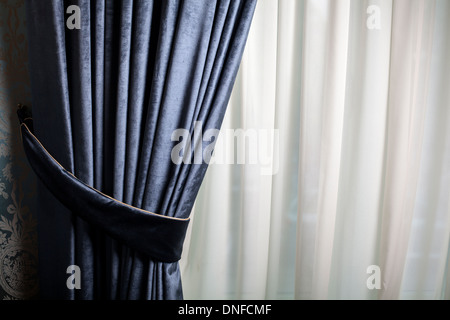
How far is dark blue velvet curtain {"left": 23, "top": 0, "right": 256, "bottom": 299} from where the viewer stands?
85 centimetres

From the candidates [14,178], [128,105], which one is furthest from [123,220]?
[14,178]

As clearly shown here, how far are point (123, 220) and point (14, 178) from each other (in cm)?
40

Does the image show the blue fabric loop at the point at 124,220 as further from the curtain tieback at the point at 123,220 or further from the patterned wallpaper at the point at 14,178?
the patterned wallpaper at the point at 14,178

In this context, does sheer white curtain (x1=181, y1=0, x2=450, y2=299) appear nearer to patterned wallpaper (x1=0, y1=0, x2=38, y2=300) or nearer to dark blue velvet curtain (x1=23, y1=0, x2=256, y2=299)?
dark blue velvet curtain (x1=23, y1=0, x2=256, y2=299)

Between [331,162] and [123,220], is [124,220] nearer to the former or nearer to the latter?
[123,220]

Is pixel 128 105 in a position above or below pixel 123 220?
above

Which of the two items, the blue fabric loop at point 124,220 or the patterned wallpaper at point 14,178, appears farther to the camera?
the patterned wallpaper at point 14,178

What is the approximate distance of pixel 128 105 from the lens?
0.89 meters

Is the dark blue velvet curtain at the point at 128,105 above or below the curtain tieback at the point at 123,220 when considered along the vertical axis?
above

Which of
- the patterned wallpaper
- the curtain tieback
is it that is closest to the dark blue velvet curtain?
the curtain tieback

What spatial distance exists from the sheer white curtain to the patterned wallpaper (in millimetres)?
477

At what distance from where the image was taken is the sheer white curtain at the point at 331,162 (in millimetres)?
982

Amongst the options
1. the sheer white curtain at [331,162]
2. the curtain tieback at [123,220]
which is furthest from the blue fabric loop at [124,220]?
the sheer white curtain at [331,162]

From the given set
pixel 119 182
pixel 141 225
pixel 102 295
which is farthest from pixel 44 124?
pixel 102 295
